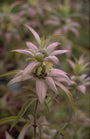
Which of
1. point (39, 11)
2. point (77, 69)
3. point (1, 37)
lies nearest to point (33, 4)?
point (39, 11)

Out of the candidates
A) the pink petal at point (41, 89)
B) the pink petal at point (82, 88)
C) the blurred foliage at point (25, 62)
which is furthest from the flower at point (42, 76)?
the blurred foliage at point (25, 62)

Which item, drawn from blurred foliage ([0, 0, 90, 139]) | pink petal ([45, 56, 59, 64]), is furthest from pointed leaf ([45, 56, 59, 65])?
blurred foliage ([0, 0, 90, 139])

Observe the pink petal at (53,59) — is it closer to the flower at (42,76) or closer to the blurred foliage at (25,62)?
the flower at (42,76)

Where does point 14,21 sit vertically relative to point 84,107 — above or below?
above

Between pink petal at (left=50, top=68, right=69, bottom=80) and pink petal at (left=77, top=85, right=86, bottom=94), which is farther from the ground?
pink petal at (left=50, top=68, right=69, bottom=80)

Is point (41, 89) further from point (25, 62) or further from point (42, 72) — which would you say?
point (25, 62)

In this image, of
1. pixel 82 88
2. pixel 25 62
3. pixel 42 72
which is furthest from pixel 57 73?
pixel 25 62

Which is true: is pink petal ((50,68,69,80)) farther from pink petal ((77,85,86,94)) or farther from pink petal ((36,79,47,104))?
pink petal ((77,85,86,94))

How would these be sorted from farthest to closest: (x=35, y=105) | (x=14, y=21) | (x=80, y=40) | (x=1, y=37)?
1. (x=80, y=40)
2. (x=1, y=37)
3. (x=14, y=21)
4. (x=35, y=105)

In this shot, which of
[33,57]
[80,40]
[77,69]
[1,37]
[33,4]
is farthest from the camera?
[80,40]

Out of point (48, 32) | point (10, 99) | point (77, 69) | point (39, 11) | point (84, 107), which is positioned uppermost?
point (39, 11)

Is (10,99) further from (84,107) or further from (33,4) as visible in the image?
(33,4)
